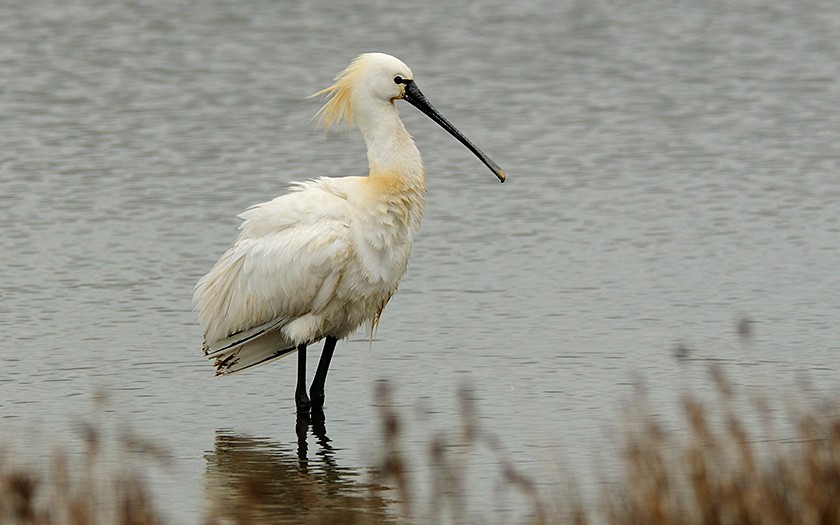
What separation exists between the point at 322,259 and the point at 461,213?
5.65 m

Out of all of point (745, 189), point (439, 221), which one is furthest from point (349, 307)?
point (745, 189)

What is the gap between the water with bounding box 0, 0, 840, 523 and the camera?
1060cm

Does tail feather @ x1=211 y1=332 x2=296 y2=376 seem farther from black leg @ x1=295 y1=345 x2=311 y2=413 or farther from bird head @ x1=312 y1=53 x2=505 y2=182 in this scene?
bird head @ x1=312 y1=53 x2=505 y2=182

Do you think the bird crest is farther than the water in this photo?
Yes

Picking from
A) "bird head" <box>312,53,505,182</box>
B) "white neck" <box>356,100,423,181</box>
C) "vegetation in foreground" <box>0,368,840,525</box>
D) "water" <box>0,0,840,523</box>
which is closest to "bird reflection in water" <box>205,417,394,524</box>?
"water" <box>0,0,840,523</box>

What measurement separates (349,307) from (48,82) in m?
12.7

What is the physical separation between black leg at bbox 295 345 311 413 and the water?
182 mm

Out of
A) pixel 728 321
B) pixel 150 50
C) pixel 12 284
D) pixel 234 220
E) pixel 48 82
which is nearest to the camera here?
pixel 728 321

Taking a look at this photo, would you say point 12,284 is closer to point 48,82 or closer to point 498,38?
point 48,82

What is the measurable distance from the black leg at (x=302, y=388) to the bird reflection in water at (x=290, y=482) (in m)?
0.10

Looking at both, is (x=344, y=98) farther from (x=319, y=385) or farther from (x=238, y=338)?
(x=319, y=385)

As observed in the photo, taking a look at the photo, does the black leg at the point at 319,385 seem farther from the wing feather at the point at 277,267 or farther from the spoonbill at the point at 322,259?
the wing feather at the point at 277,267

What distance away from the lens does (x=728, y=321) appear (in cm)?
1225

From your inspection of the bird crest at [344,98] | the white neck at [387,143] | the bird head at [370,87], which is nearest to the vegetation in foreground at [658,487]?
the white neck at [387,143]
